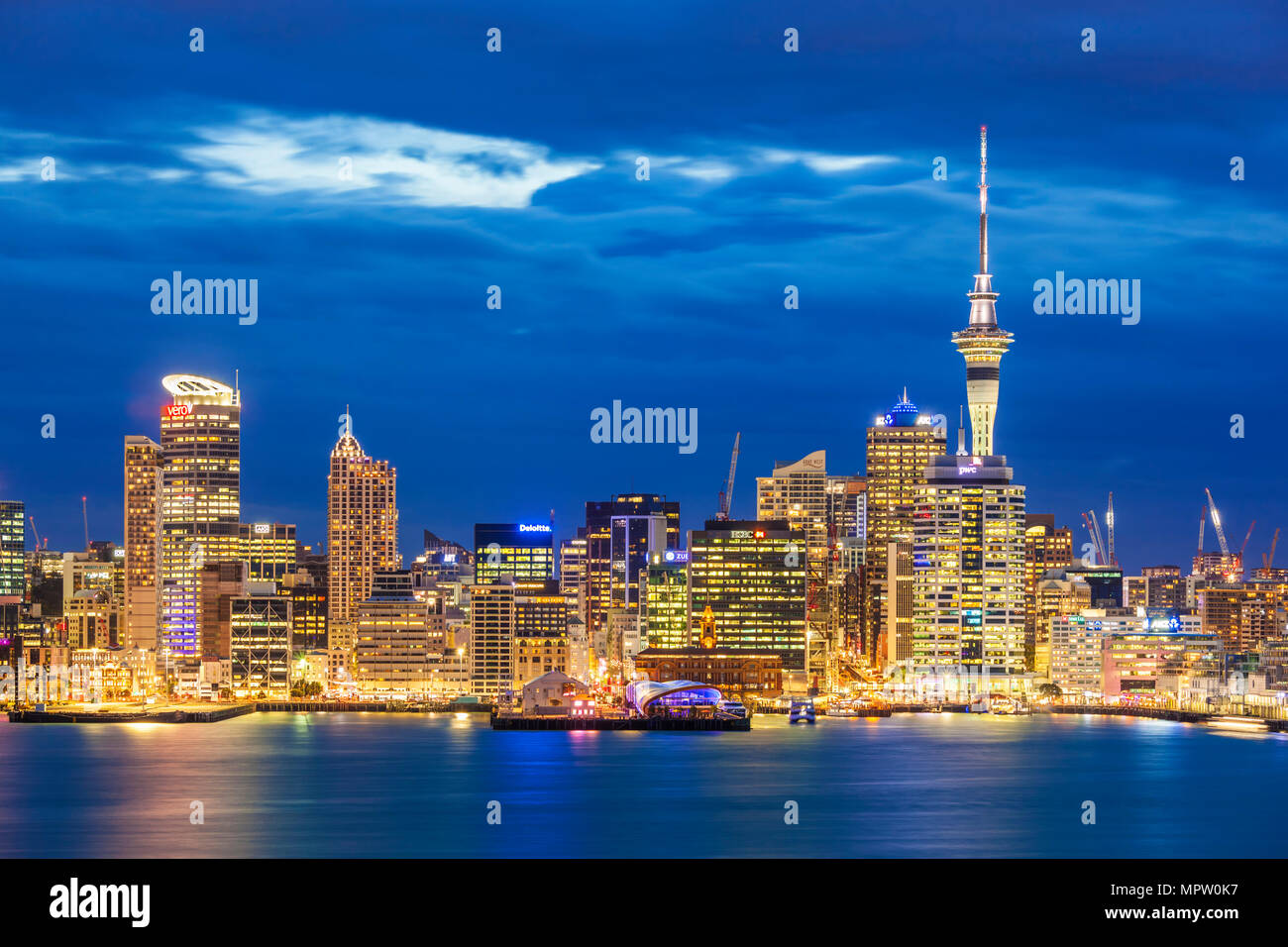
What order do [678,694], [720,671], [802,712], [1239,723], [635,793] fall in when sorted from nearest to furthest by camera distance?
[635,793], [678,694], [802,712], [1239,723], [720,671]

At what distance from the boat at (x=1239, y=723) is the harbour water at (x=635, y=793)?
1832cm

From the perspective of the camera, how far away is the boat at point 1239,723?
18162 centimetres

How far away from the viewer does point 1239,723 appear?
7249 inches

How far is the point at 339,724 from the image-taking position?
579 feet

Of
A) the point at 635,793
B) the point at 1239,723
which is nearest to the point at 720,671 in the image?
the point at 1239,723

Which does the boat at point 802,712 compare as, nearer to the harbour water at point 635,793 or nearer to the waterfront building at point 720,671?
the harbour water at point 635,793

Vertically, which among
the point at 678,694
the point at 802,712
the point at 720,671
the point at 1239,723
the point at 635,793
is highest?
the point at 720,671

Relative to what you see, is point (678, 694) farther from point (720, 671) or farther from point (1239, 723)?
point (1239, 723)

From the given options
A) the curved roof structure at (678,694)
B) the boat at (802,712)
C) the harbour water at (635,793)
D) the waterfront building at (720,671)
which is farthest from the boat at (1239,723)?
the curved roof structure at (678,694)

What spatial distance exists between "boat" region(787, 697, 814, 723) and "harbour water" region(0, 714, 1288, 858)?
13033mm

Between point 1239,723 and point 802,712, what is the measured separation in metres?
39.2
